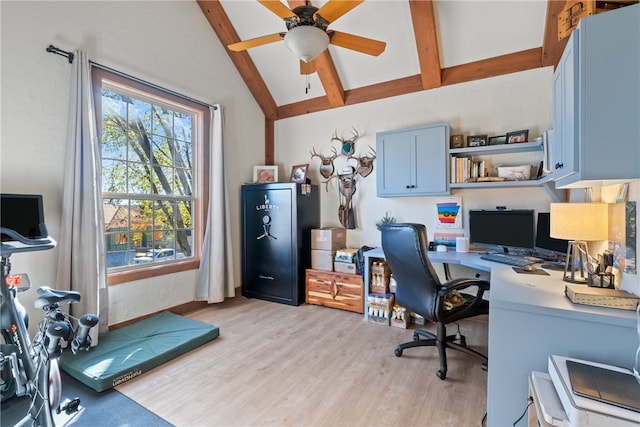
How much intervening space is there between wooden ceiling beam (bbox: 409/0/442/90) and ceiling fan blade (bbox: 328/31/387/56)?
85 centimetres

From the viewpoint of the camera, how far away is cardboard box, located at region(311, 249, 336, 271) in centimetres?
347

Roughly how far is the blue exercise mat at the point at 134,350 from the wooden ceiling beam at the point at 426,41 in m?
3.46

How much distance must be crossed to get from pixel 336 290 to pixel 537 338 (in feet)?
7.36

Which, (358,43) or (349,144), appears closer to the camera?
(358,43)

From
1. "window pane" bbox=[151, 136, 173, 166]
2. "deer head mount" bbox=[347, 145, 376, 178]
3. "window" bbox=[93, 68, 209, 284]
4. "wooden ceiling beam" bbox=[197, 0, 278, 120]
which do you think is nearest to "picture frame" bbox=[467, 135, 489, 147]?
"deer head mount" bbox=[347, 145, 376, 178]

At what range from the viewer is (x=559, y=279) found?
1745 millimetres

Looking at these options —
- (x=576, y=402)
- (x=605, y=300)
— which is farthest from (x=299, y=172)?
(x=576, y=402)

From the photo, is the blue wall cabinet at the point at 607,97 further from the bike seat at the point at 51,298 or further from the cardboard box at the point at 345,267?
the bike seat at the point at 51,298

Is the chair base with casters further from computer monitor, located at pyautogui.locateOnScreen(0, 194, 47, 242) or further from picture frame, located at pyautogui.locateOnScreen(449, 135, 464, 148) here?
computer monitor, located at pyautogui.locateOnScreen(0, 194, 47, 242)

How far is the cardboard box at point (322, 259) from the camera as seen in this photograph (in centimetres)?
347

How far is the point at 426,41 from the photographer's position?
293cm

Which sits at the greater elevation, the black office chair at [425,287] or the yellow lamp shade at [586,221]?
the yellow lamp shade at [586,221]

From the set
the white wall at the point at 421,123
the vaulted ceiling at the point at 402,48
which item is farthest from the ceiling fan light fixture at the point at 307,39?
the white wall at the point at 421,123

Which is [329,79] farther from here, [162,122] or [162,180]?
[162,180]
